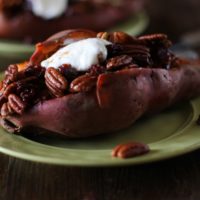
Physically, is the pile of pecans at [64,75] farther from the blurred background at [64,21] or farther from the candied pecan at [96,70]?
the blurred background at [64,21]

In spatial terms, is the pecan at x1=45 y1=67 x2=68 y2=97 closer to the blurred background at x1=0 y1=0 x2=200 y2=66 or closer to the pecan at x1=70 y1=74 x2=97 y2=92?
the pecan at x1=70 y1=74 x2=97 y2=92

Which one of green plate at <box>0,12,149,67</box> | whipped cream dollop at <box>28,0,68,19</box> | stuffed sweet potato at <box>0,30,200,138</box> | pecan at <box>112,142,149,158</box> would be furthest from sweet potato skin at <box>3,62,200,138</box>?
whipped cream dollop at <box>28,0,68,19</box>

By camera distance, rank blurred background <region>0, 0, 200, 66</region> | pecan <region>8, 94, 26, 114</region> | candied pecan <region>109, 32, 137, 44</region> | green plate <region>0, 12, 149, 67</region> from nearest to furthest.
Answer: pecan <region>8, 94, 26, 114</region> < candied pecan <region>109, 32, 137, 44</region> < green plate <region>0, 12, 149, 67</region> < blurred background <region>0, 0, 200, 66</region>

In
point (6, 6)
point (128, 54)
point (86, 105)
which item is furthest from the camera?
point (6, 6)

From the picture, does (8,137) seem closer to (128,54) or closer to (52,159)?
(52,159)

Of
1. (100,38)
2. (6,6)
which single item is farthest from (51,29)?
(100,38)
